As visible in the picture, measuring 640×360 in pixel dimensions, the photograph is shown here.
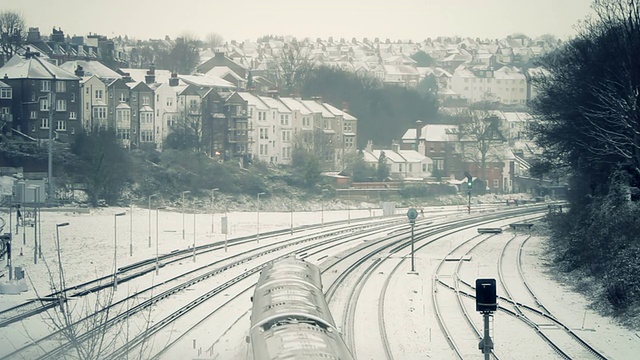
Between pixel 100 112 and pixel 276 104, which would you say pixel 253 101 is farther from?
pixel 100 112

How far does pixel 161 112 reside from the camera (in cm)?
10256

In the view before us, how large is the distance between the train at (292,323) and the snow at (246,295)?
2.76 metres

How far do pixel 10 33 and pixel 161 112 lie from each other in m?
25.8

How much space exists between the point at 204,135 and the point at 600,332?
7337 cm

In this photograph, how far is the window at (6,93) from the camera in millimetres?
89312

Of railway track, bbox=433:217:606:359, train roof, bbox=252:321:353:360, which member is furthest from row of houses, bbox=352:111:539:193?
train roof, bbox=252:321:353:360

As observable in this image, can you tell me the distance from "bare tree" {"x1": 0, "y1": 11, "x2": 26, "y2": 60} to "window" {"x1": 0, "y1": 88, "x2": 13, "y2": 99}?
2499 cm

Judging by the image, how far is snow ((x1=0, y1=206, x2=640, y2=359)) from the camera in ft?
98.1

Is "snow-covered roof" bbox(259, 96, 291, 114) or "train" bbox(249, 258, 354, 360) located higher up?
"snow-covered roof" bbox(259, 96, 291, 114)

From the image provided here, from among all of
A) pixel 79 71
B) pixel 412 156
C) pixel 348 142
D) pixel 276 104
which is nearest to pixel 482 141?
pixel 412 156

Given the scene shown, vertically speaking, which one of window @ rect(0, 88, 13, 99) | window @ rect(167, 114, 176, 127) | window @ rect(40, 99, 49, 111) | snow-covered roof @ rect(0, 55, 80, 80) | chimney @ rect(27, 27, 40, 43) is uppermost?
chimney @ rect(27, 27, 40, 43)

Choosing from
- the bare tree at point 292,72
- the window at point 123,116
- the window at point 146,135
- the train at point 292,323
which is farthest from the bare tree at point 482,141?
the train at point 292,323

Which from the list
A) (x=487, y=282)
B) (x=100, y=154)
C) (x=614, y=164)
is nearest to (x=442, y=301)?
(x=487, y=282)

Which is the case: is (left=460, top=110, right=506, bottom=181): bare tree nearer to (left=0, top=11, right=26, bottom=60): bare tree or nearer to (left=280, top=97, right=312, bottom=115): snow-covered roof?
(left=280, top=97, right=312, bottom=115): snow-covered roof
